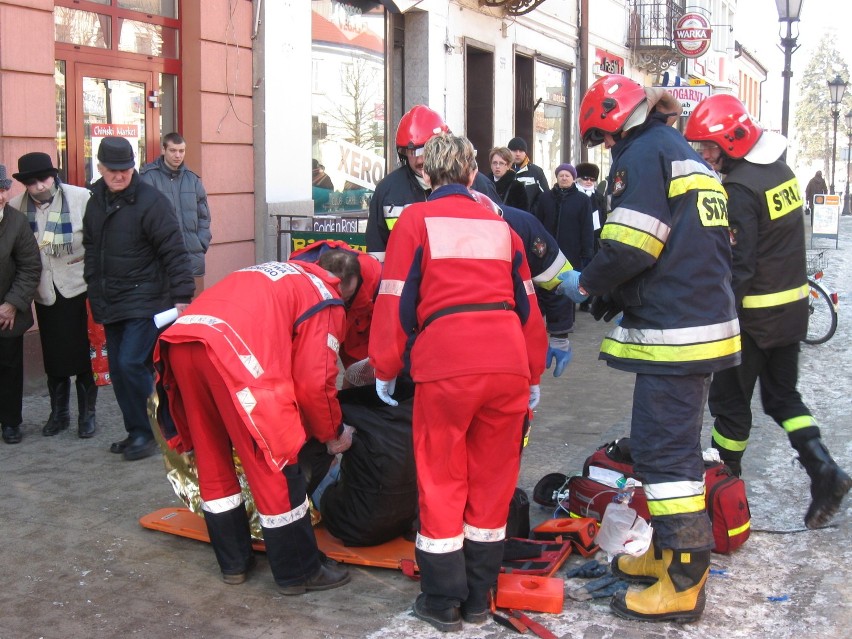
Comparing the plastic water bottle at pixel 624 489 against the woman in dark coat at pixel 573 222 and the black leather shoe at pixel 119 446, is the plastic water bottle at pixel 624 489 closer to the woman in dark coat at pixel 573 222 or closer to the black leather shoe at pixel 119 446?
the black leather shoe at pixel 119 446

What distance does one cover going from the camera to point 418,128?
18.2 ft

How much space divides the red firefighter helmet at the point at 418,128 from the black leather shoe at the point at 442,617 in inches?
102

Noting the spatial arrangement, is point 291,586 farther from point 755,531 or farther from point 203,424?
point 755,531

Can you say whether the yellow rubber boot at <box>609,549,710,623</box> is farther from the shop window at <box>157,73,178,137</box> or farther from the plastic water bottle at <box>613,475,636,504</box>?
the shop window at <box>157,73,178,137</box>

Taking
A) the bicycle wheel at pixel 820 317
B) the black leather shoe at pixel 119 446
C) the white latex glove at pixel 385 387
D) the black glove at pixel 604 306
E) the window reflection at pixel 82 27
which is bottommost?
the black leather shoe at pixel 119 446

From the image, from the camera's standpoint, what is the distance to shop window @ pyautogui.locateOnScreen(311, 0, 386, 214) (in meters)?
11.9

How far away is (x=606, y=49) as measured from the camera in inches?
885

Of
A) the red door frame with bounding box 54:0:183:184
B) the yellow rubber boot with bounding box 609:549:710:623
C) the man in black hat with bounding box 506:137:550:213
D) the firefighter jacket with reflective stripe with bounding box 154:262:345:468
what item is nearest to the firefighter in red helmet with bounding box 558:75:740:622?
the yellow rubber boot with bounding box 609:549:710:623

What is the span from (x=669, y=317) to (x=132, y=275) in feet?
11.4

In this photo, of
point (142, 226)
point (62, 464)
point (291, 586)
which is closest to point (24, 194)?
point (142, 226)

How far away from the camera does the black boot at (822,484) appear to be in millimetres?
4926

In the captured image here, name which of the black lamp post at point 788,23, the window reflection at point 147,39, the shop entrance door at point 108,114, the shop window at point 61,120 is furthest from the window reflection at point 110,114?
the black lamp post at point 788,23

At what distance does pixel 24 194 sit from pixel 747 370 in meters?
4.69

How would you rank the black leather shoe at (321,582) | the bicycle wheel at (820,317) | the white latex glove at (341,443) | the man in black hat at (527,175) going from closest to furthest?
the black leather shoe at (321,582)
the white latex glove at (341,443)
the bicycle wheel at (820,317)
the man in black hat at (527,175)
